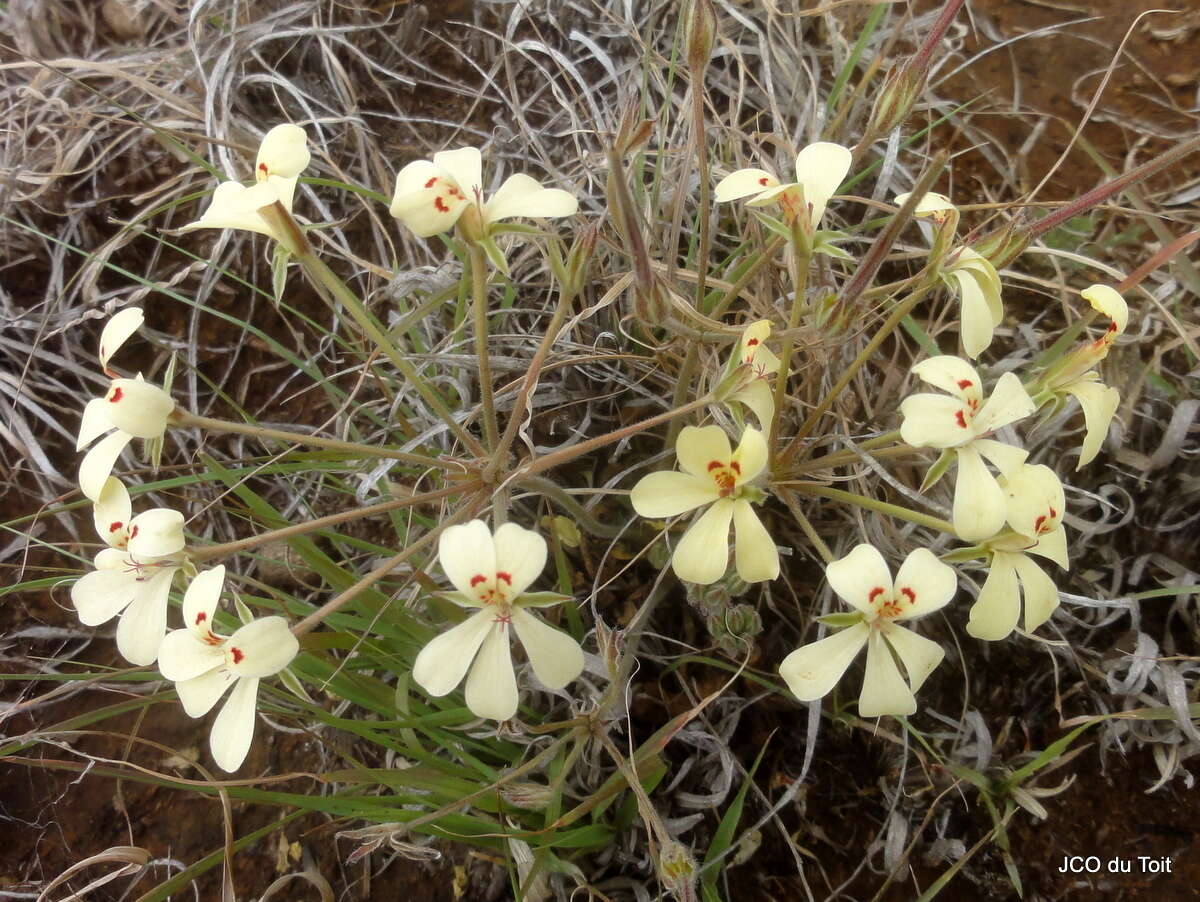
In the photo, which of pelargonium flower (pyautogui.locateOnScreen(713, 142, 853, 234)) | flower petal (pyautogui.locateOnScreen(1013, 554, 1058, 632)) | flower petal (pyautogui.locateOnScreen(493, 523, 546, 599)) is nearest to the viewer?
flower petal (pyautogui.locateOnScreen(493, 523, 546, 599))

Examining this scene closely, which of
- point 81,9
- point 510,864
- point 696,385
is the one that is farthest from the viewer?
point 81,9

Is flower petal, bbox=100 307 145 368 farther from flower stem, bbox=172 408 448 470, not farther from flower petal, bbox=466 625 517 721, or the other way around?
flower petal, bbox=466 625 517 721

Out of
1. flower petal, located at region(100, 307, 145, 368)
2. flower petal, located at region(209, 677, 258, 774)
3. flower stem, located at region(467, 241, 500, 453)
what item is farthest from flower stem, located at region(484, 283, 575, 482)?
flower petal, located at region(100, 307, 145, 368)

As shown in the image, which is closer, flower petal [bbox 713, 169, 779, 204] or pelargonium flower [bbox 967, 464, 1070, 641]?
pelargonium flower [bbox 967, 464, 1070, 641]

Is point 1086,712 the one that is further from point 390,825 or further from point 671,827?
point 390,825

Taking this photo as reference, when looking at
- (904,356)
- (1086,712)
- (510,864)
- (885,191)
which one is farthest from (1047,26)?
(510,864)

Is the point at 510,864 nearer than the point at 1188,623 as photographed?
Yes

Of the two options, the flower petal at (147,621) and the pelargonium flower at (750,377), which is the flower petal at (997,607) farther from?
the flower petal at (147,621)

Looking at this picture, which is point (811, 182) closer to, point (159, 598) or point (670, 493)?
point (670, 493)
